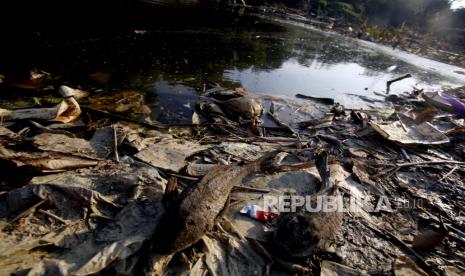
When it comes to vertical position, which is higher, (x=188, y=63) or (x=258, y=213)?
(x=258, y=213)

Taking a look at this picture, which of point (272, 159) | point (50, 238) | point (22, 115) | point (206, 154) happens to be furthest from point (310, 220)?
point (22, 115)

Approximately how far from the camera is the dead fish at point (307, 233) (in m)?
2.61

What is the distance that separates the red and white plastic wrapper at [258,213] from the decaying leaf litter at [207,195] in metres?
0.05

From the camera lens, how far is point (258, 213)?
3.09 meters

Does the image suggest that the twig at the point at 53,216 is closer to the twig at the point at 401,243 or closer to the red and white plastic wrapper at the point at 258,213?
the red and white plastic wrapper at the point at 258,213

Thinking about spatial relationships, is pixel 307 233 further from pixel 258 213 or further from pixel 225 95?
pixel 225 95

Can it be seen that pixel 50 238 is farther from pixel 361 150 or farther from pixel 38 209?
pixel 361 150

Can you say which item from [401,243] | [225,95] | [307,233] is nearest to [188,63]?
[225,95]

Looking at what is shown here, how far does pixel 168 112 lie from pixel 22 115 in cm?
236

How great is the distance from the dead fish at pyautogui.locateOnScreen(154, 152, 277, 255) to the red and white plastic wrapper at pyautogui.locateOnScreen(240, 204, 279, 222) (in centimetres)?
30

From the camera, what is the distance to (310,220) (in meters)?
2.71

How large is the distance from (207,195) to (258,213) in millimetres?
682

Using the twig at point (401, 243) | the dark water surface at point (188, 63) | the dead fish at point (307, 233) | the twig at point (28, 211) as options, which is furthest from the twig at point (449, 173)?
the twig at point (28, 211)

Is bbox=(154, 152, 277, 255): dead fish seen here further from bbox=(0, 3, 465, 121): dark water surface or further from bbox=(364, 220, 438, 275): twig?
bbox=(0, 3, 465, 121): dark water surface
